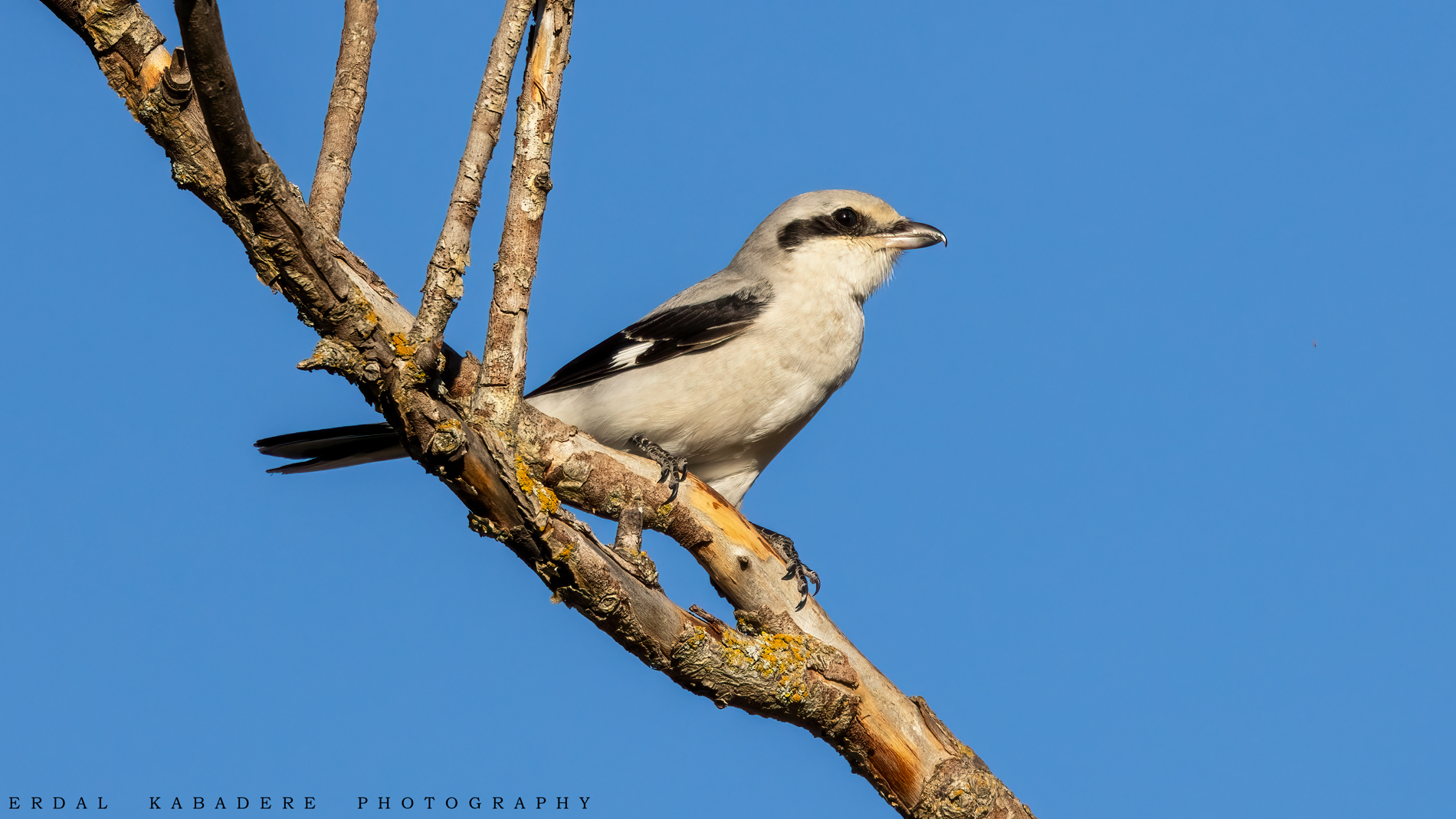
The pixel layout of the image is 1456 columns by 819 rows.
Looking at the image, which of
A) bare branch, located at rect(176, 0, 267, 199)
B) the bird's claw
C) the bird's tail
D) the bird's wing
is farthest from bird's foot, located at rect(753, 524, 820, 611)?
bare branch, located at rect(176, 0, 267, 199)

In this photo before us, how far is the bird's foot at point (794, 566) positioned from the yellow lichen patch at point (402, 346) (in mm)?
1753

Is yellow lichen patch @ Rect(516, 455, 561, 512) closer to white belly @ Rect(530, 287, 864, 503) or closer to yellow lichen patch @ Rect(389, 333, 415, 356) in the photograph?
yellow lichen patch @ Rect(389, 333, 415, 356)

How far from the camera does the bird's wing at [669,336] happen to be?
534cm

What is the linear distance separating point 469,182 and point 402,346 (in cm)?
59

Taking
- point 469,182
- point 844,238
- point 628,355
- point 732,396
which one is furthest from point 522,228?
point 844,238

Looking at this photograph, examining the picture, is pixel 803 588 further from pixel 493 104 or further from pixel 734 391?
pixel 493 104

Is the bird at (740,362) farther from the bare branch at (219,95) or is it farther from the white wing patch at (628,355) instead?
the bare branch at (219,95)

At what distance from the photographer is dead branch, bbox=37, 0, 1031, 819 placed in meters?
2.79

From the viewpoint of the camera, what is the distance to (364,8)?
4.39m

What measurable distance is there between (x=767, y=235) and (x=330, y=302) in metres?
3.41

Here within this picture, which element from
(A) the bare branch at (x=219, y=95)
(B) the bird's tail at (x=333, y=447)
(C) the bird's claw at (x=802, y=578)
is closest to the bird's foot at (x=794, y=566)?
(C) the bird's claw at (x=802, y=578)

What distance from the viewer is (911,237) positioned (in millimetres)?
5828

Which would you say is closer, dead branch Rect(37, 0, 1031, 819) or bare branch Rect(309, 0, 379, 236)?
dead branch Rect(37, 0, 1031, 819)

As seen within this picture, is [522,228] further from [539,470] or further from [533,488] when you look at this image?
[539,470]
